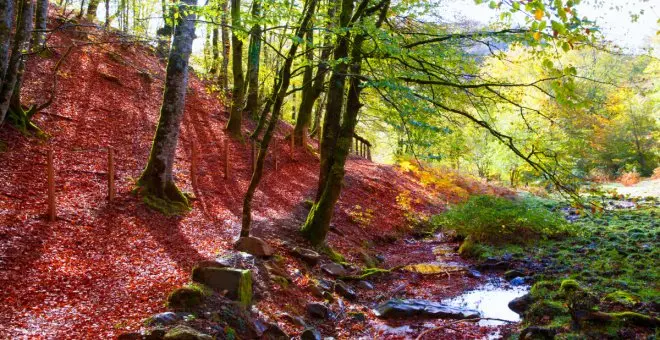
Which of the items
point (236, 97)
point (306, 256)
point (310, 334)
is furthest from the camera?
point (236, 97)

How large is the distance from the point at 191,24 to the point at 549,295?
8542 millimetres

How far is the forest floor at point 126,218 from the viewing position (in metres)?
→ 5.64

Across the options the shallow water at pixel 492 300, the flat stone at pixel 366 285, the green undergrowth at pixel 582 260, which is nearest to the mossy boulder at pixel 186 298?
the flat stone at pixel 366 285

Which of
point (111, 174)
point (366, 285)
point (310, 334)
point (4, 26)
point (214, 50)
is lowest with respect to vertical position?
point (366, 285)

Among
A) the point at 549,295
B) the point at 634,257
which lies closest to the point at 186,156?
the point at 549,295

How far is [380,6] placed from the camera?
9.22 metres

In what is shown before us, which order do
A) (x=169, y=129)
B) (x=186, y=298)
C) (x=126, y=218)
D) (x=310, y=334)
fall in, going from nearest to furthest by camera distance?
1. (x=186, y=298)
2. (x=310, y=334)
3. (x=126, y=218)
4. (x=169, y=129)

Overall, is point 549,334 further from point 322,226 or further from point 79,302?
point 79,302

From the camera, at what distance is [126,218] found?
873 cm

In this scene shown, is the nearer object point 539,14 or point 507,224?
point 539,14

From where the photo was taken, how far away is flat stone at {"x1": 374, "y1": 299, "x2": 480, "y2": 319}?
752 centimetres

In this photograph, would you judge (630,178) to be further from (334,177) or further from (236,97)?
(334,177)

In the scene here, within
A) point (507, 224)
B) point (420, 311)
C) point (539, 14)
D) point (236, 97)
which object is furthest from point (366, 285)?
point (236, 97)

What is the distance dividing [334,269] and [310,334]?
292cm
